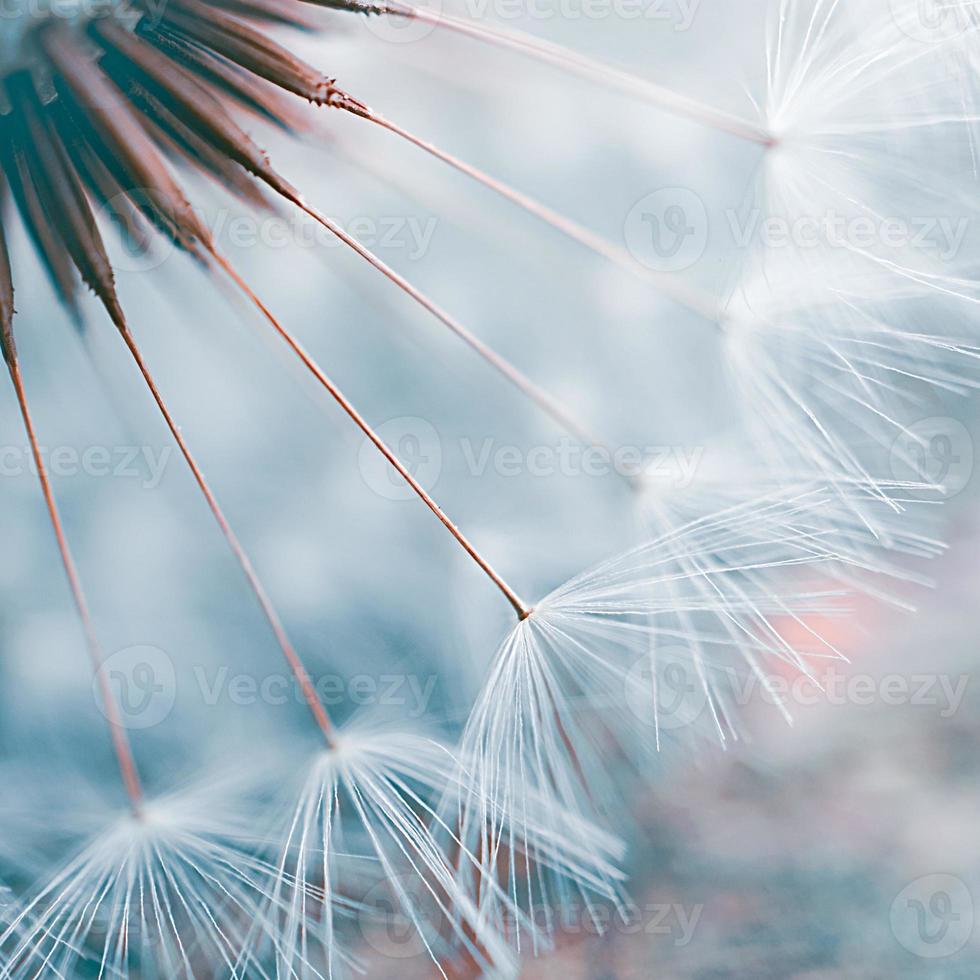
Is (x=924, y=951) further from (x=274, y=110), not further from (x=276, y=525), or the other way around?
(x=274, y=110)

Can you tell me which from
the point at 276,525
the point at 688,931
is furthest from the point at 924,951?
the point at 276,525

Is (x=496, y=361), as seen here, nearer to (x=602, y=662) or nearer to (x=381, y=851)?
(x=602, y=662)

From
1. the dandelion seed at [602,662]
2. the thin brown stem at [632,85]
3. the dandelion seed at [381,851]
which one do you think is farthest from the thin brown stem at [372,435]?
the thin brown stem at [632,85]

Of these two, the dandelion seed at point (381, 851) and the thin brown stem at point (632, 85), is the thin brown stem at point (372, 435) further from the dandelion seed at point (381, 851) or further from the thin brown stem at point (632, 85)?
the thin brown stem at point (632, 85)

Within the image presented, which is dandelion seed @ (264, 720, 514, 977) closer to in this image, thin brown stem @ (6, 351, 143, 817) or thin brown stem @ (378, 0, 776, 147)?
thin brown stem @ (6, 351, 143, 817)

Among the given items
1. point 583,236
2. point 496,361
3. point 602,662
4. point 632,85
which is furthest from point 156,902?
point 632,85

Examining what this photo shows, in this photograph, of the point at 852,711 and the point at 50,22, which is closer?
the point at 50,22
